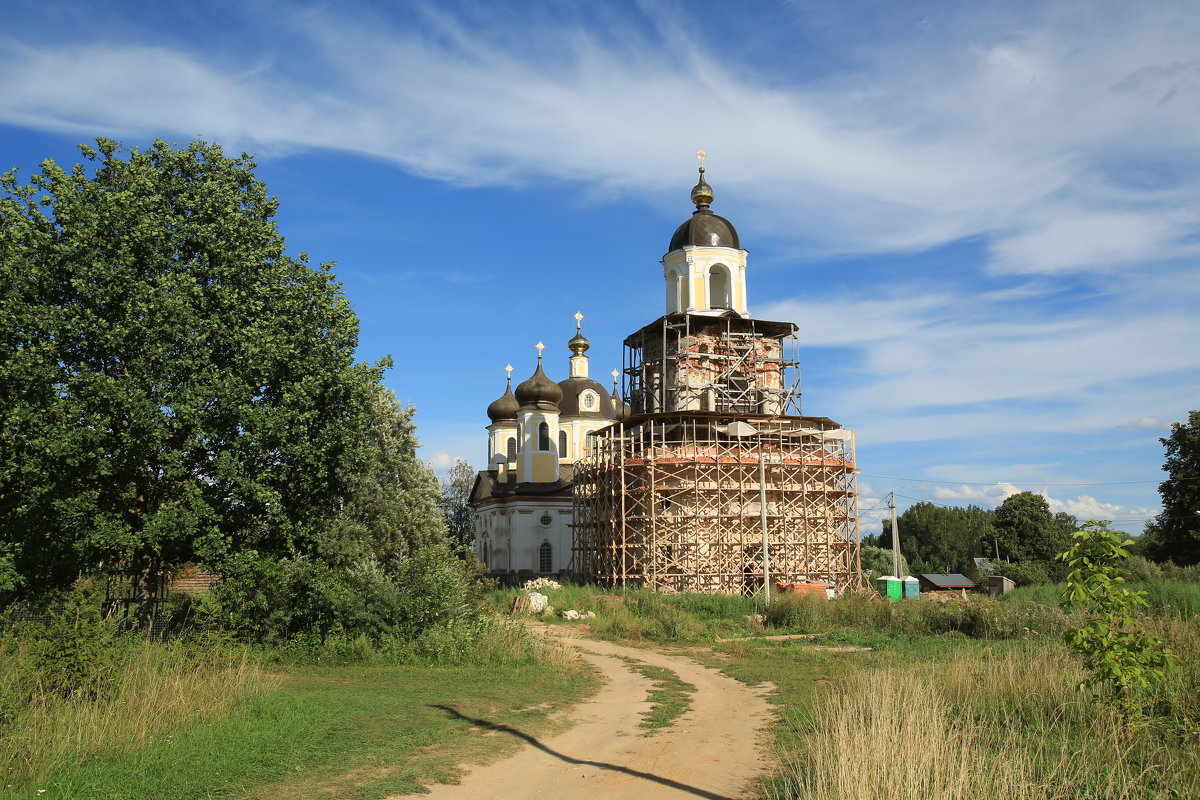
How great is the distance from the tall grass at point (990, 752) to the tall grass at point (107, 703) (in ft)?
20.7

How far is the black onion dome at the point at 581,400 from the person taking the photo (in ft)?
184

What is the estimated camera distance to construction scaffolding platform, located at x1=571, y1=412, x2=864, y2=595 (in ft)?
117

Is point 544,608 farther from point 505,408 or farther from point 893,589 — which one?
point 505,408

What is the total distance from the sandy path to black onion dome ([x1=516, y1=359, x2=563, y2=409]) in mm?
38294

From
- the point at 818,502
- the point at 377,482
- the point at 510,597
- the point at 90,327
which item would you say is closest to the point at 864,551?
the point at 818,502

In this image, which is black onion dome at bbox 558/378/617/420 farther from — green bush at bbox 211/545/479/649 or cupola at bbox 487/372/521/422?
green bush at bbox 211/545/479/649

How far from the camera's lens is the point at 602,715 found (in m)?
12.0

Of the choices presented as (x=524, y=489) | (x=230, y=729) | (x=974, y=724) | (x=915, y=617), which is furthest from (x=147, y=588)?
(x=524, y=489)

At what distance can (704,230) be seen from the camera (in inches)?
1704

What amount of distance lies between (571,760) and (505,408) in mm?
51047

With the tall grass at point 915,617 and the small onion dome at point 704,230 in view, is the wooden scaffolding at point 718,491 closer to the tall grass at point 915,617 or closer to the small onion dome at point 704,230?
the small onion dome at point 704,230

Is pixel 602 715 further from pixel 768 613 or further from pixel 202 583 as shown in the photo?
pixel 202 583

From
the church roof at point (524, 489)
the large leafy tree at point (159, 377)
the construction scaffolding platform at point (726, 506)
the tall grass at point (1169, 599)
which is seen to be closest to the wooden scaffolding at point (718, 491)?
the construction scaffolding platform at point (726, 506)

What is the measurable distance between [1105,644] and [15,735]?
31.4 ft
